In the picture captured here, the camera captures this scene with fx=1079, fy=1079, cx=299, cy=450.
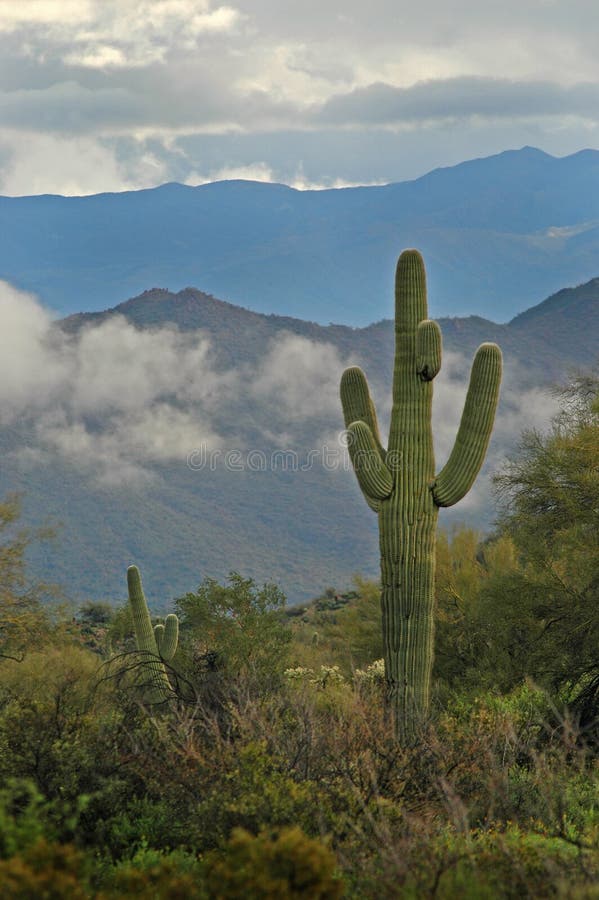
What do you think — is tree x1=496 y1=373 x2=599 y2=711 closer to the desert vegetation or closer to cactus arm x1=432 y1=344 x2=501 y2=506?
the desert vegetation

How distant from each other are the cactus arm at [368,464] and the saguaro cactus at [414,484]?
0.04 feet

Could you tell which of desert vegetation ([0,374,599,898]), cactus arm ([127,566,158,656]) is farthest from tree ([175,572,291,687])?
desert vegetation ([0,374,599,898])

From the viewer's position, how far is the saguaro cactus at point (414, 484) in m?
12.4

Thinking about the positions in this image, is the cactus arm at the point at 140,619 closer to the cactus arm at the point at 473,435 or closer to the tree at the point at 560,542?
the tree at the point at 560,542

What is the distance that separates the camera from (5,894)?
207 inches

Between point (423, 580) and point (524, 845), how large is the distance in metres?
5.45

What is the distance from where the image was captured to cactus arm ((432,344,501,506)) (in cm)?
1262

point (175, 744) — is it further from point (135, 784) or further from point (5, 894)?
point (5, 894)

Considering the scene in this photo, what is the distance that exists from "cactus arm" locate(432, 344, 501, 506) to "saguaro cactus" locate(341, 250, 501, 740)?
0.04 feet

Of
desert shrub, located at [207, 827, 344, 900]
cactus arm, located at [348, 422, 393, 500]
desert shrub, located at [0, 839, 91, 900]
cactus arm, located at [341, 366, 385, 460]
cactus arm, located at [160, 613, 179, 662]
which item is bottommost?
desert shrub, located at [207, 827, 344, 900]

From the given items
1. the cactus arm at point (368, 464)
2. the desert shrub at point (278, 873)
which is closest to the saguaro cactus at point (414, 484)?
the cactus arm at point (368, 464)

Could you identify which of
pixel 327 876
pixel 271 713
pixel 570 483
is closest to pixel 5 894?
pixel 327 876

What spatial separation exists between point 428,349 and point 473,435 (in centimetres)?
114

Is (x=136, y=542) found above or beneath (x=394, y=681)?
above
